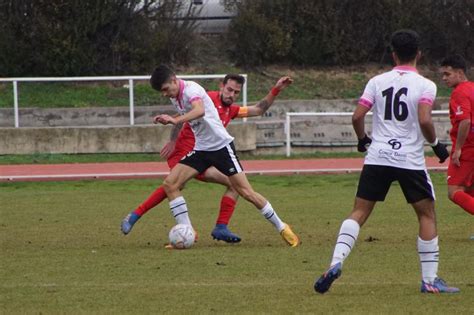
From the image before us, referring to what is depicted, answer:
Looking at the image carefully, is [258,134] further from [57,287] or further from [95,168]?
[57,287]

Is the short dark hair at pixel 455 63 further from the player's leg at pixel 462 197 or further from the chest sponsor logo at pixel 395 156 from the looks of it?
the chest sponsor logo at pixel 395 156

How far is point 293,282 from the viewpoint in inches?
380

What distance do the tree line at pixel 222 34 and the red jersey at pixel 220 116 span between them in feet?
56.5

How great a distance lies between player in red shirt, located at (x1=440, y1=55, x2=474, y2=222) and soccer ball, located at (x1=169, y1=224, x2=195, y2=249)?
2.80 m

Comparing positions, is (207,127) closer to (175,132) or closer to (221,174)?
(175,132)

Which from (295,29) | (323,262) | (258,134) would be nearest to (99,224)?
(323,262)

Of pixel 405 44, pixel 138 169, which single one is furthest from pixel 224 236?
pixel 138 169

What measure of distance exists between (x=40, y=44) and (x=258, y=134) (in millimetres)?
7990

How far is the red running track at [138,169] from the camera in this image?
21484 millimetres

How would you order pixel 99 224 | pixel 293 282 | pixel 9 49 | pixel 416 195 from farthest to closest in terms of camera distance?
pixel 9 49, pixel 99 224, pixel 293 282, pixel 416 195

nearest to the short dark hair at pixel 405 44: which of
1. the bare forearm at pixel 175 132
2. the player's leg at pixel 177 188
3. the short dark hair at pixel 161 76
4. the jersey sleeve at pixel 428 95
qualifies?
the jersey sleeve at pixel 428 95

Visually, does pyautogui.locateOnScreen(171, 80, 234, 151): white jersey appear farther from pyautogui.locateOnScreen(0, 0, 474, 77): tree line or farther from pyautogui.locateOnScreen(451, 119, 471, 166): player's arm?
pyautogui.locateOnScreen(0, 0, 474, 77): tree line

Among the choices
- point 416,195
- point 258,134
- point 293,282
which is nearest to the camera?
point 416,195

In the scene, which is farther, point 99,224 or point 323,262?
point 99,224
